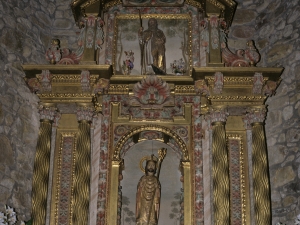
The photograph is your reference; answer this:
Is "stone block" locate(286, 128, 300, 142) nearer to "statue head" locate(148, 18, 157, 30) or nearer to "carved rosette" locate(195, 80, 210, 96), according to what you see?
"carved rosette" locate(195, 80, 210, 96)

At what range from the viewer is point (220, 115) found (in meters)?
8.12

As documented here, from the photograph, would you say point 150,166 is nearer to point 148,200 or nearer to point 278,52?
point 148,200

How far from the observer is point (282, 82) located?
869 centimetres

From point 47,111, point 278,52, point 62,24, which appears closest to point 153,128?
point 47,111

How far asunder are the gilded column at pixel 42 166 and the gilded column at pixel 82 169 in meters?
0.42

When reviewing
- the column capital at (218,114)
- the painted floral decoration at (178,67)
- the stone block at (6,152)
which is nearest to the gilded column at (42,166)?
the stone block at (6,152)

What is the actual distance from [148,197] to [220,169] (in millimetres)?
1254

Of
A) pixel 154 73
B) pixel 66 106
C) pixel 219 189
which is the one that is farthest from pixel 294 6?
pixel 66 106

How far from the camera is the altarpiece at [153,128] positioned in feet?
25.8

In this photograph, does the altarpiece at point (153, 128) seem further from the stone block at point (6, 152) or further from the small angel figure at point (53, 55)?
the stone block at point (6, 152)

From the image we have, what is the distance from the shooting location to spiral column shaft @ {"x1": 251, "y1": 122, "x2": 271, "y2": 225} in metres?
7.57

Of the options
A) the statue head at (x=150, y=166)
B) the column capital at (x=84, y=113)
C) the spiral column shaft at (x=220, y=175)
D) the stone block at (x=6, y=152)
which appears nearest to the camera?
the spiral column shaft at (x=220, y=175)

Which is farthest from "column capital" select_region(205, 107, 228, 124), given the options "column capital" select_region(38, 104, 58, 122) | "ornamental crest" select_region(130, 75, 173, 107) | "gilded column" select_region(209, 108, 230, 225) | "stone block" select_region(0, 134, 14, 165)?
"stone block" select_region(0, 134, 14, 165)

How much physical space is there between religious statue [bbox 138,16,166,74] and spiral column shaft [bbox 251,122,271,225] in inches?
73.7
